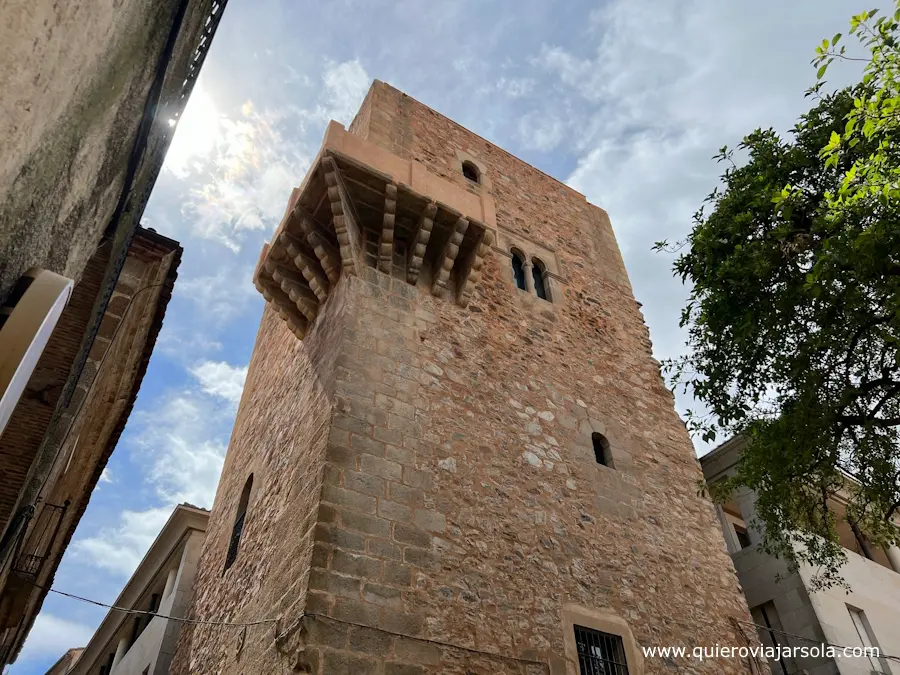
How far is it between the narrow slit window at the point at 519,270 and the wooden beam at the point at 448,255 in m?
1.96

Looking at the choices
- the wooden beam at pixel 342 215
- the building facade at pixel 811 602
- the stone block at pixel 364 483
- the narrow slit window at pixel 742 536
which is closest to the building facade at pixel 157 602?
the stone block at pixel 364 483

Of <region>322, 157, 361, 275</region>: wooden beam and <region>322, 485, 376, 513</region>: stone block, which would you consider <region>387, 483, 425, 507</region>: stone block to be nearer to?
<region>322, 485, 376, 513</region>: stone block

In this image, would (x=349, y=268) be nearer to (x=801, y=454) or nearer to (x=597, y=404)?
(x=597, y=404)

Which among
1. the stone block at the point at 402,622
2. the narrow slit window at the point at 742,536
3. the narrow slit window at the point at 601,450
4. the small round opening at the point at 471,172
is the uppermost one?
the small round opening at the point at 471,172

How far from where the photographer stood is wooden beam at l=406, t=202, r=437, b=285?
8.73 m

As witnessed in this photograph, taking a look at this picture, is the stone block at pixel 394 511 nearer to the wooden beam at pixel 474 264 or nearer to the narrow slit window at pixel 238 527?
the narrow slit window at pixel 238 527

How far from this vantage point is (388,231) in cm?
851

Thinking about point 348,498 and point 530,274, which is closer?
point 348,498

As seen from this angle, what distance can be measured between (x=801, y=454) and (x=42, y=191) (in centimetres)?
810

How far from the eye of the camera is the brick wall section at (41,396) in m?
4.15

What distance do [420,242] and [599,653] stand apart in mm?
5188

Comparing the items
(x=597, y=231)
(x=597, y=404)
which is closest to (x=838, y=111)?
(x=597, y=404)

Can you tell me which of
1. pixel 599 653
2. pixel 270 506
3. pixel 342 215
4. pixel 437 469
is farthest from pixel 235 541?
pixel 599 653

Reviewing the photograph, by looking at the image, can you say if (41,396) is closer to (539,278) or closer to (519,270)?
(519,270)
